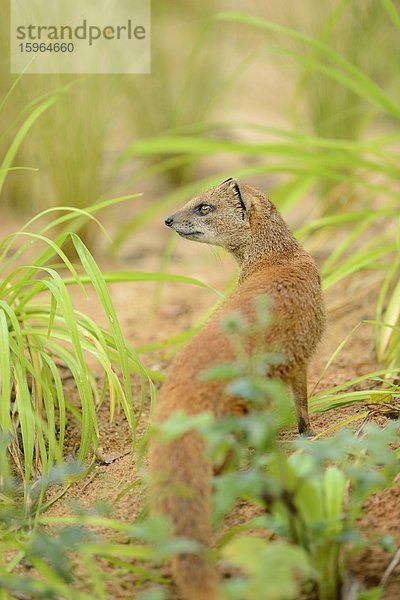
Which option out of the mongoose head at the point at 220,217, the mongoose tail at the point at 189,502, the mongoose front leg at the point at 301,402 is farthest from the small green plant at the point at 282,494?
the mongoose head at the point at 220,217

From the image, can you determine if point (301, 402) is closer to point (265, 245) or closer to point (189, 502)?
point (265, 245)

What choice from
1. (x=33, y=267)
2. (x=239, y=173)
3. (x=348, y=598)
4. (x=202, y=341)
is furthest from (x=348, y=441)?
(x=239, y=173)

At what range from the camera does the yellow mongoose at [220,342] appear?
180 centimetres

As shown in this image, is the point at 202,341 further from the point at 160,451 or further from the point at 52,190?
the point at 52,190

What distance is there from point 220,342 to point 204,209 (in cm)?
91

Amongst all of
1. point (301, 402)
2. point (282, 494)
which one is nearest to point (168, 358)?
point (301, 402)

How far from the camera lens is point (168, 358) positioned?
359 centimetres

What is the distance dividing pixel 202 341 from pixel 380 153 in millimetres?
1867

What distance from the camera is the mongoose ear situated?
9.45 ft

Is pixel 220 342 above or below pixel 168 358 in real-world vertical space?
above

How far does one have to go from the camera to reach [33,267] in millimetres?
2623

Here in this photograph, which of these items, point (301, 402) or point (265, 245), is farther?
point (265, 245)

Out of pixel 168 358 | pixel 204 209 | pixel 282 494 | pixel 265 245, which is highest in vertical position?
pixel 204 209

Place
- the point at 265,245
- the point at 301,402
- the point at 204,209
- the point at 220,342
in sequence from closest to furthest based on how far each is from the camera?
the point at 220,342 < the point at 301,402 < the point at 265,245 < the point at 204,209
